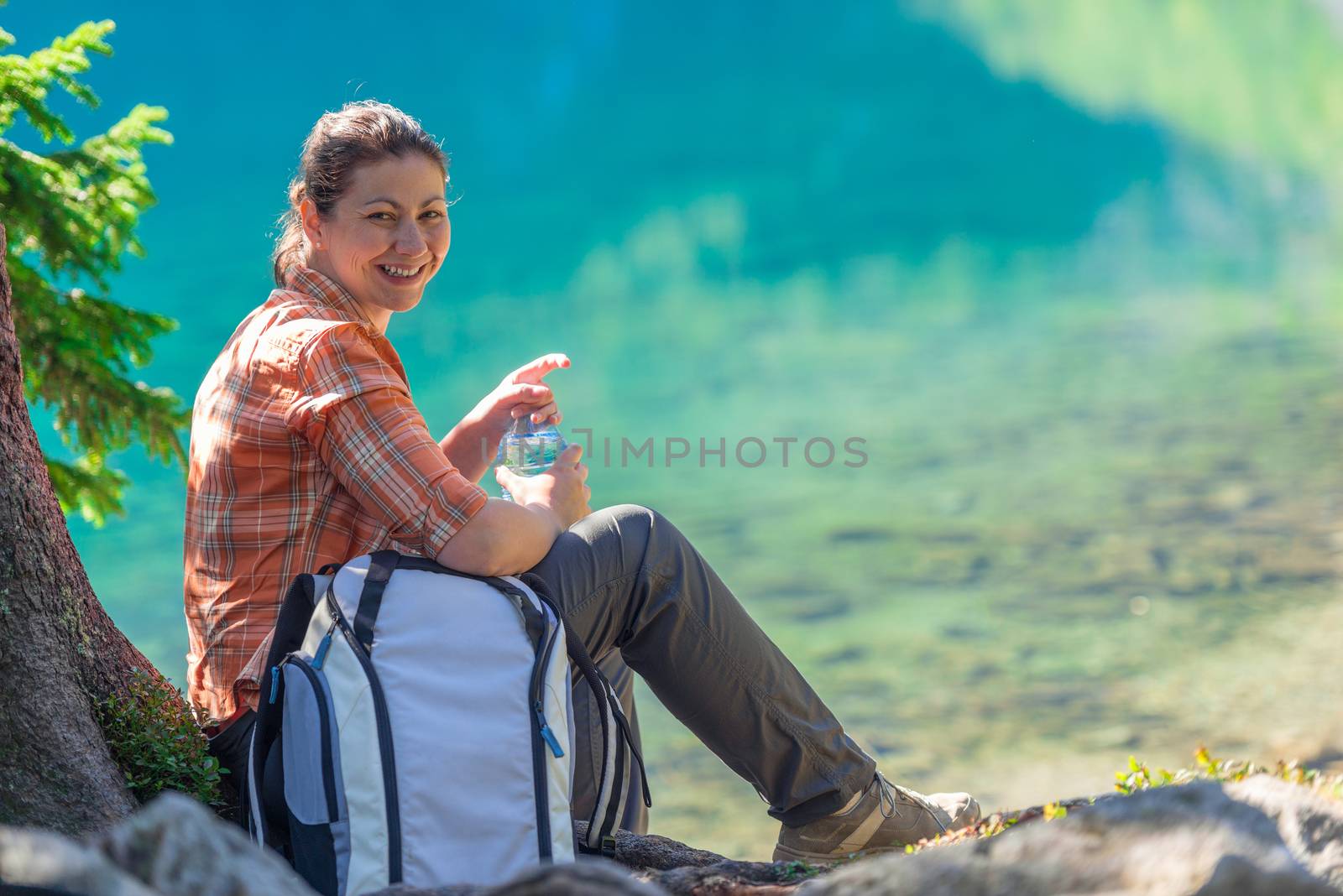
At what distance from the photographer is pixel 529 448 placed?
2266 mm

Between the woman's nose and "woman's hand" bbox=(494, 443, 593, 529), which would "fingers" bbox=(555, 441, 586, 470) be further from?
the woman's nose

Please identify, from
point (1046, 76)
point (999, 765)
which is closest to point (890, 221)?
point (1046, 76)

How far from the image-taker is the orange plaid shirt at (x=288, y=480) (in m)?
1.77

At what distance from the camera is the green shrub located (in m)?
1.81

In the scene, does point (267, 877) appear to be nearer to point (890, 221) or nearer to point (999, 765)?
point (999, 765)

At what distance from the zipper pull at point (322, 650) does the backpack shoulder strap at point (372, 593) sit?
4 cm

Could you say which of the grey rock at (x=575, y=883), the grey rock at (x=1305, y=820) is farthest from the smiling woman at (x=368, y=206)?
the grey rock at (x=1305, y=820)

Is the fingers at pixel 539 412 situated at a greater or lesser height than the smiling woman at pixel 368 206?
lesser

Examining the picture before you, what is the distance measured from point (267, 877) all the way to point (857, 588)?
23.2 ft

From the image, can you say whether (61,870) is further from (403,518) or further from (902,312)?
(902,312)

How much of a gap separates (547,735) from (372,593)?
0.93ft

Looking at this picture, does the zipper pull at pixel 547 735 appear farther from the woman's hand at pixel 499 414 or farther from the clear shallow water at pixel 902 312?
the clear shallow water at pixel 902 312

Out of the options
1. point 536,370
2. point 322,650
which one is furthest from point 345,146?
point 322,650

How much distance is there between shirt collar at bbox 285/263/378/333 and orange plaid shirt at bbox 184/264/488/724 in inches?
3.9
